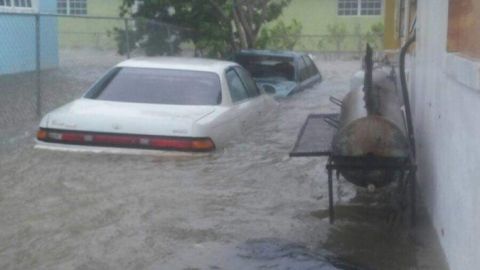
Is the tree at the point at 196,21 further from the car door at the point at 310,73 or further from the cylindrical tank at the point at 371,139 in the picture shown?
the cylindrical tank at the point at 371,139

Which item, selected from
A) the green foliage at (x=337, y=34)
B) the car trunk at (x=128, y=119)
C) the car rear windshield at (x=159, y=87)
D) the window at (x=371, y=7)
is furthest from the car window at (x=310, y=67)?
the window at (x=371, y=7)

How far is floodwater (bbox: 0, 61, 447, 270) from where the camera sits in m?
6.78

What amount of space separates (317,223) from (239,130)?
290cm

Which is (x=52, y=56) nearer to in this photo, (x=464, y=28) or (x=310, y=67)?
(x=310, y=67)

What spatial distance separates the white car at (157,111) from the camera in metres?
9.37

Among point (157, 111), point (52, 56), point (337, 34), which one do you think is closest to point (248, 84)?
point (157, 111)

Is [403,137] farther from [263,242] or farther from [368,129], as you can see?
[263,242]

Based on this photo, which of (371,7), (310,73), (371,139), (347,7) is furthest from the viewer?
(347,7)

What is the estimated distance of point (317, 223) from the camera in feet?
26.0

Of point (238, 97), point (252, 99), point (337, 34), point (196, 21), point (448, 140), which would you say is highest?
point (196, 21)

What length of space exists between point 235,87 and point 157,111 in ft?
5.53

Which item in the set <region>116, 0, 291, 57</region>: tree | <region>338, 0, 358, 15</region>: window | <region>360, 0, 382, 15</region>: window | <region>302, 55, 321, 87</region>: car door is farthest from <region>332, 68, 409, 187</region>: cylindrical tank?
<region>338, 0, 358, 15</region>: window

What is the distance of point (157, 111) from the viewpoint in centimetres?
971

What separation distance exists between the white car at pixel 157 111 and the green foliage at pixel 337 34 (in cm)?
2666
